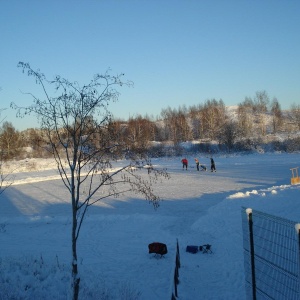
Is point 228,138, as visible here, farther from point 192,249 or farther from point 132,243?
point 192,249

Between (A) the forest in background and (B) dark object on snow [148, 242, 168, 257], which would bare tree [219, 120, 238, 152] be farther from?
(B) dark object on snow [148, 242, 168, 257]

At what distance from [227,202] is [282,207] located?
9.63 feet

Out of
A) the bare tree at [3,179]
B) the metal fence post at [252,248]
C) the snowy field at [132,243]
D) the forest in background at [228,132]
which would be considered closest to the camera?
the metal fence post at [252,248]

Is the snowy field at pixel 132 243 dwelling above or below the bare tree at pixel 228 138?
below

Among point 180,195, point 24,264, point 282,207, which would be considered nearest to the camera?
point 24,264

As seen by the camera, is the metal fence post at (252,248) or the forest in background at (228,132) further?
the forest in background at (228,132)

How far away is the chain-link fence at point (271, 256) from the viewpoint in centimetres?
425

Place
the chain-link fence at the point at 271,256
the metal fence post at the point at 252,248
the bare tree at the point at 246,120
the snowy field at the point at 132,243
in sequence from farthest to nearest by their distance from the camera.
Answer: the bare tree at the point at 246,120
the snowy field at the point at 132,243
the metal fence post at the point at 252,248
the chain-link fence at the point at 271,256

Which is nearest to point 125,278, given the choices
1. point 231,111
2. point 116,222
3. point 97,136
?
point 97,136

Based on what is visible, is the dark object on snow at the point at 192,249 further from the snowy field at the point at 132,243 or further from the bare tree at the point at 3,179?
the bare tree at the point at 3,179

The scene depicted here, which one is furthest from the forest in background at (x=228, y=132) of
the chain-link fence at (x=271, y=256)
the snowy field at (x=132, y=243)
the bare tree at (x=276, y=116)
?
the chain-link fence at (x=271, y=256)

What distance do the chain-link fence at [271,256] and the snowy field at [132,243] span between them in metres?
1.99

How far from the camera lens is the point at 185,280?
8.52m

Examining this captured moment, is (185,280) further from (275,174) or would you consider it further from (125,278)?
(275,174)
